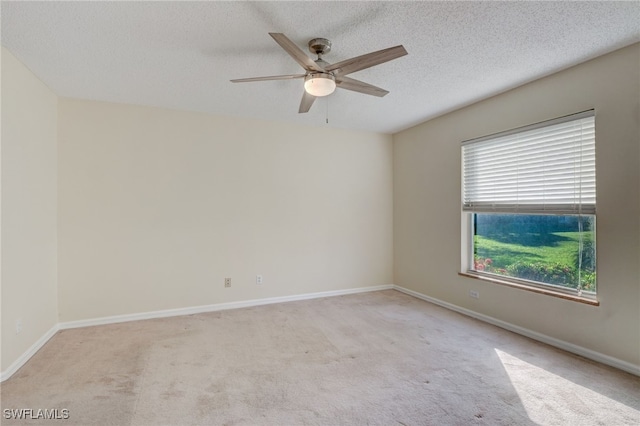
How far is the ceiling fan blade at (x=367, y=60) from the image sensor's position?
1.90 meters

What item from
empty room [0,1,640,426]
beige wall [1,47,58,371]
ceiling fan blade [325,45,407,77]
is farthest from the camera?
beige wall [1,47,58,371]

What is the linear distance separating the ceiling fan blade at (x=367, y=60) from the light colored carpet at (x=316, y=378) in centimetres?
225

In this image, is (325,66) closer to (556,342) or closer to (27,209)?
(27,209)

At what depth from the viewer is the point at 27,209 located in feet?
9.02

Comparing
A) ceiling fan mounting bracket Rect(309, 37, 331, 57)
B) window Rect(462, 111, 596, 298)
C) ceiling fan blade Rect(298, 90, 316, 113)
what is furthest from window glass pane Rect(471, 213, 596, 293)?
ceiling fan mounting bracket Rect(309, 37, 331, 57)

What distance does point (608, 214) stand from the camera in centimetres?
255

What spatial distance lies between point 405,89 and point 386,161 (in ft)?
6.46

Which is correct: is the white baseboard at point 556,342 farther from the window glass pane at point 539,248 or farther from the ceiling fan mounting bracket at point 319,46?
the ceiling fan mounting bracket at point 319,46

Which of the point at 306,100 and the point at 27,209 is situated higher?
the point at 306,100

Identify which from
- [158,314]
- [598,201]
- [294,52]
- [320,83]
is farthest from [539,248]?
[158,314]

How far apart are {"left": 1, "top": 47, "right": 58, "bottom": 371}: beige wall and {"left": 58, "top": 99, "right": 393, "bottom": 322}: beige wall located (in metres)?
0.21

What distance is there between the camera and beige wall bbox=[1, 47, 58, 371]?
2.44m

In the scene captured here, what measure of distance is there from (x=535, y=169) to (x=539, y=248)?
2.64ft

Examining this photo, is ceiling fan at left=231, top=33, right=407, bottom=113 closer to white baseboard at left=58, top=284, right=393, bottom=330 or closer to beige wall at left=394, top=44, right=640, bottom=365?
beige wall at left=394, top=44, right=640, bottom=365
